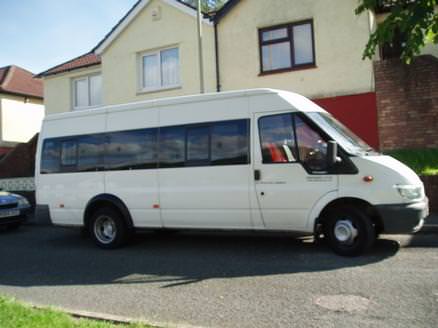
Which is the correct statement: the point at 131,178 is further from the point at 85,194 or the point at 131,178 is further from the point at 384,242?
the point at 384,242

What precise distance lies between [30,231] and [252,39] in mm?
8936

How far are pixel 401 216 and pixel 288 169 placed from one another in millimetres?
1683

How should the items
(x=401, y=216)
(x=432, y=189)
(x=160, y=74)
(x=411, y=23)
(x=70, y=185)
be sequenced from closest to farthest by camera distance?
(x=401, y=216) < (x=411, y=23) < (x=70, y=185) < (x=432, y=189) < (x=160, y=74)

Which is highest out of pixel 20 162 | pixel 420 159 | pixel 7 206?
pixel 20 162

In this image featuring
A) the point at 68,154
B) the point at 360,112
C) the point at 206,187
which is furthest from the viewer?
the point at 360,112

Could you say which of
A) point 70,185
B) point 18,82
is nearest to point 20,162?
point 18,82

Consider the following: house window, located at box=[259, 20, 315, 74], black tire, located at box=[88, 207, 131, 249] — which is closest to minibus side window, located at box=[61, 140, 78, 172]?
black tire, located at box=[88, 207, 131, 249]

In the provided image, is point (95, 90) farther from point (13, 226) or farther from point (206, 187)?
point (206, 187)

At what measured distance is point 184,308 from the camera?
4879 mm

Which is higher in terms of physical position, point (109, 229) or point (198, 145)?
point (198, 145)

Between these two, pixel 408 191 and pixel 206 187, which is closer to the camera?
pixel 408 191

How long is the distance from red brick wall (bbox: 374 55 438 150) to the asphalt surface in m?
5.31

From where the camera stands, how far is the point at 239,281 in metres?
5.76

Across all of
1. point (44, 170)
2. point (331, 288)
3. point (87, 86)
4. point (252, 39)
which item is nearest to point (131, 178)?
point (44, 170)
